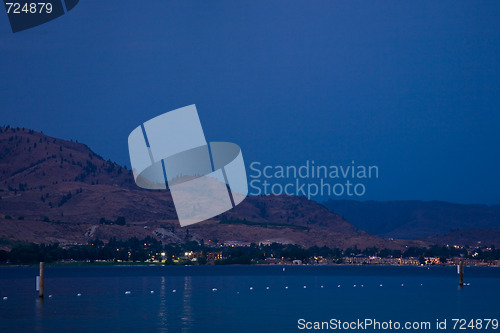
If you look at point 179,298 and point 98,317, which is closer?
point 98,317

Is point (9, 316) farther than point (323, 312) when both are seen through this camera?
No

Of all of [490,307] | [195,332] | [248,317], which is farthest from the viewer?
[490,307]

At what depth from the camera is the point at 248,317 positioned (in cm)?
8756

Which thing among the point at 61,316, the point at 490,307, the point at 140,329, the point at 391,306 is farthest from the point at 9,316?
the point at 490,307

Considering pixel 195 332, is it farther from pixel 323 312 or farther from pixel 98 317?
pixel 323 312

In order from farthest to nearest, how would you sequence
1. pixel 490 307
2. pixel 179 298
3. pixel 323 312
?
pixel 179 298 → pixel 490 307 → pixel 323 312

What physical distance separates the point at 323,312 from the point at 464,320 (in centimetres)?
1660

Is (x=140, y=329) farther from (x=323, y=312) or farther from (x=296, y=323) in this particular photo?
(x=323, y=312)

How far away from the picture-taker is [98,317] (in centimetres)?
8519

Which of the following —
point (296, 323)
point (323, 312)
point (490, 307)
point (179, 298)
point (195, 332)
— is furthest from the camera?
point (179, 298)

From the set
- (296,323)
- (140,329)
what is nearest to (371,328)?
(296,323)

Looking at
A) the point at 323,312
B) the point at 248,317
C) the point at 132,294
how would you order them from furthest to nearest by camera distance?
the point at 132,294
the point at 323,312
the point at 248,317

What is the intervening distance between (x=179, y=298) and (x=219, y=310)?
73.6 feet

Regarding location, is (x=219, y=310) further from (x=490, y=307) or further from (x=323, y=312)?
(x=490, y=307)
